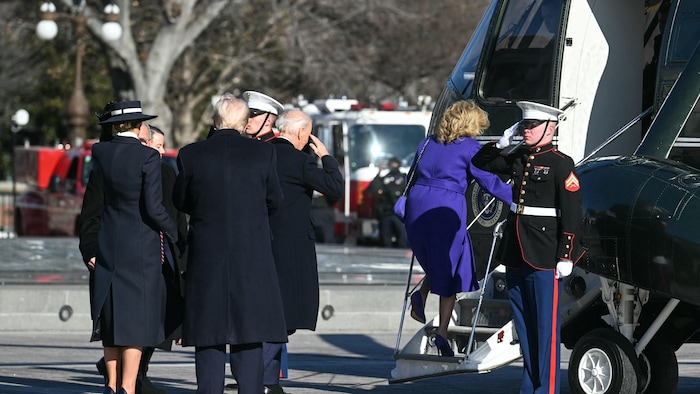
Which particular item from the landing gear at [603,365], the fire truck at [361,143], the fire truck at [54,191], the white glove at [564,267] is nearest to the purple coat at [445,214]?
the landing gear at [603,365]

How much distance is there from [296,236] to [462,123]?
3.89ft

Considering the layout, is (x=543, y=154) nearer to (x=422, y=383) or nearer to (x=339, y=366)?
(x=422, y=383)

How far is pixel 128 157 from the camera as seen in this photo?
26.5ft

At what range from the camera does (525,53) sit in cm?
1046

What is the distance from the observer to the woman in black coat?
26.4ft

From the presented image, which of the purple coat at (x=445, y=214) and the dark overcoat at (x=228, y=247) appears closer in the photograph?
the dark overcoat at (x=228, y=247)

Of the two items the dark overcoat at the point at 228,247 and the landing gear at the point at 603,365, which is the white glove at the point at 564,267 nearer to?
the landing gear at the point at 603,365

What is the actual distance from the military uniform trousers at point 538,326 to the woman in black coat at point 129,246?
1943 mm

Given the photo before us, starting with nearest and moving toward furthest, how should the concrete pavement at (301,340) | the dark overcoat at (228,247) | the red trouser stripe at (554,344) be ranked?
the dark overcoat at (228,247) → the red trouser stripe at (554,344) → the concrete pavement at (301,340)

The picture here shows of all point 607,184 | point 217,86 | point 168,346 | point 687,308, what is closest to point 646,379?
point 687,308

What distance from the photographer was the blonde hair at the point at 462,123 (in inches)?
353

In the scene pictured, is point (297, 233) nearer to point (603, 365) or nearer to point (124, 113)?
point (124, 113)

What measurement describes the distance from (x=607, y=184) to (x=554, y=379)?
1.14 m

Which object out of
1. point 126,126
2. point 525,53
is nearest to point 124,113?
point 126,126
